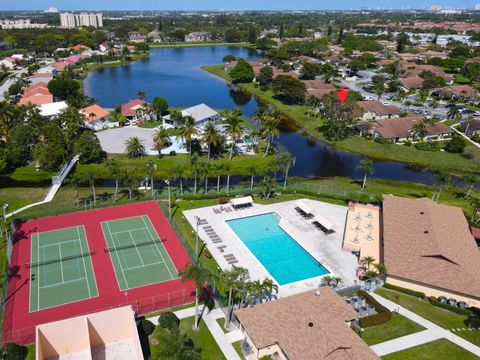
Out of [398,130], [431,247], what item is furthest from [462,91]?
[431,247]

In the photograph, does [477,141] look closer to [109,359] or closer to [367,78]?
[367,78]

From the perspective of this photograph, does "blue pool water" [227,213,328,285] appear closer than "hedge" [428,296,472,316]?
No

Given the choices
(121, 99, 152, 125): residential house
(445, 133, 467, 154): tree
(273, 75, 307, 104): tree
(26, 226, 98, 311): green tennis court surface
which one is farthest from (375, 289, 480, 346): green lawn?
(273, 75, 307, 104): tree

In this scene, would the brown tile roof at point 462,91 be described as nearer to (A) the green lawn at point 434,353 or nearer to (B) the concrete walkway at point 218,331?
(A) the green lawn at point 434,353

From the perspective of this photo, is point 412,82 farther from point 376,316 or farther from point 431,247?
point 376,316

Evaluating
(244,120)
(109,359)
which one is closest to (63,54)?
(244,120)

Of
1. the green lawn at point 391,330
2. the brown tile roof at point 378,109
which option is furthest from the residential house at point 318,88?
the green lawn at point 391,330

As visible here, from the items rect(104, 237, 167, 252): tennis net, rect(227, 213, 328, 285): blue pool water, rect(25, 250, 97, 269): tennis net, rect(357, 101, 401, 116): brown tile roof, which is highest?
rect(357, 101, 401, 116): brown tile roof

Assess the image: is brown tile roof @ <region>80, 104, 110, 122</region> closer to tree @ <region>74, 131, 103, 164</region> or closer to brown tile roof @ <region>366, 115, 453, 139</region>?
tree @ <region>74, 131, 103, 164</region>
